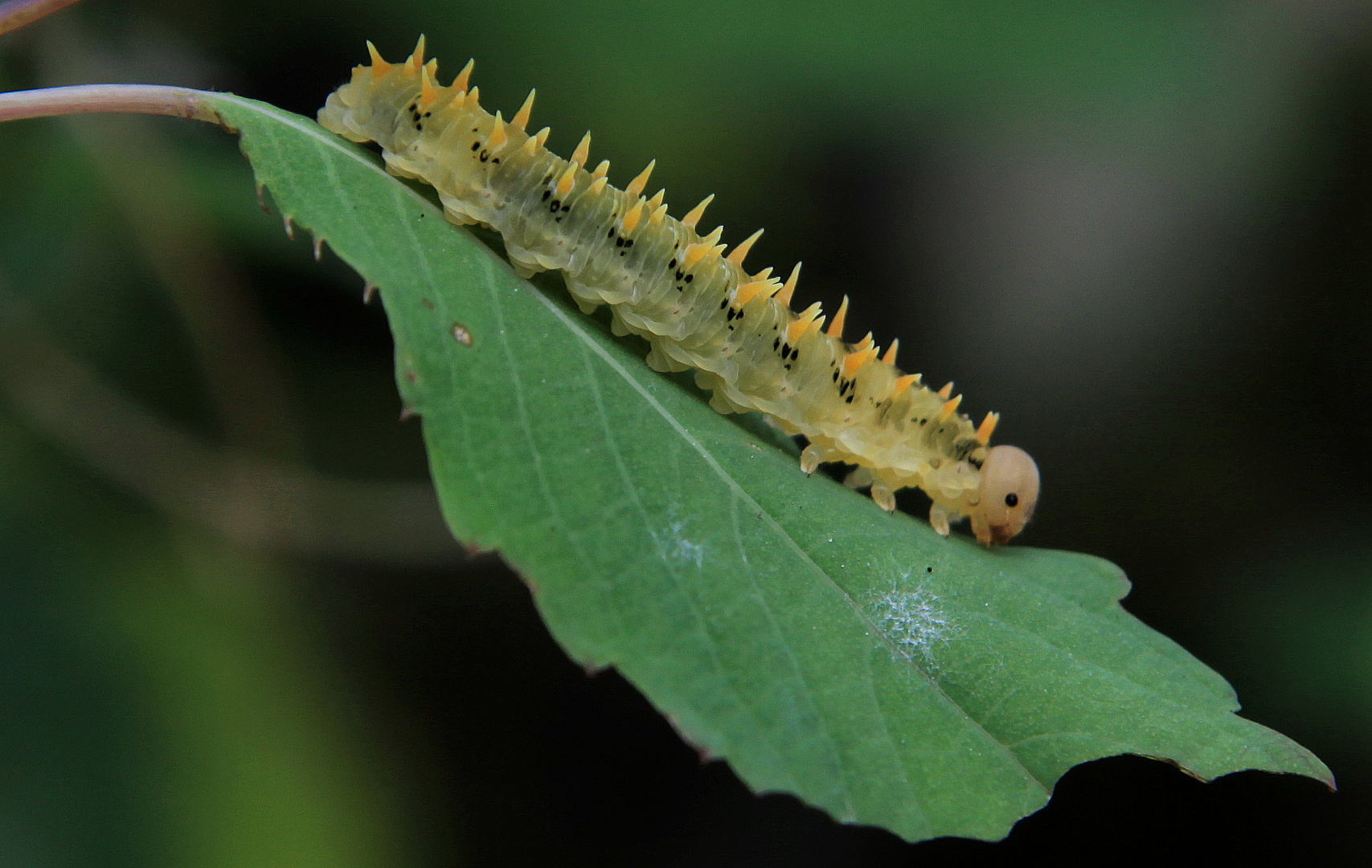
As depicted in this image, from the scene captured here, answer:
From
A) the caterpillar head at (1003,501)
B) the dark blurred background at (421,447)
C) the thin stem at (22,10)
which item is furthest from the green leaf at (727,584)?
the dark blurred background at (421,447)

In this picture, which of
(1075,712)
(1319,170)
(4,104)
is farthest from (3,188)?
(1319,170)

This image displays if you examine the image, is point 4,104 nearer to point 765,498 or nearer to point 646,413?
point 646,413

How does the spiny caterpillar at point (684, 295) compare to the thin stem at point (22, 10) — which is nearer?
the thin stem at point (22, 10)

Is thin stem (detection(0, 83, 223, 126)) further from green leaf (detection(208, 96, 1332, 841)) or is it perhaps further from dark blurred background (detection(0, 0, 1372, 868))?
dark blurred background (detection(0, 0, 1372, 868))

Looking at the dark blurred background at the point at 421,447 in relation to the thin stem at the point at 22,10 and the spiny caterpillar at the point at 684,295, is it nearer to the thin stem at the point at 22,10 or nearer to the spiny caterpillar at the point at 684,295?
the spiny caterpillar at the point at 684,295

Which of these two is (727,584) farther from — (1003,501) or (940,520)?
(1003,501)

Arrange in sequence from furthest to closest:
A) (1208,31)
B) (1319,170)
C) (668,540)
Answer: (1319,170) → (1208,31) → (668,540)
